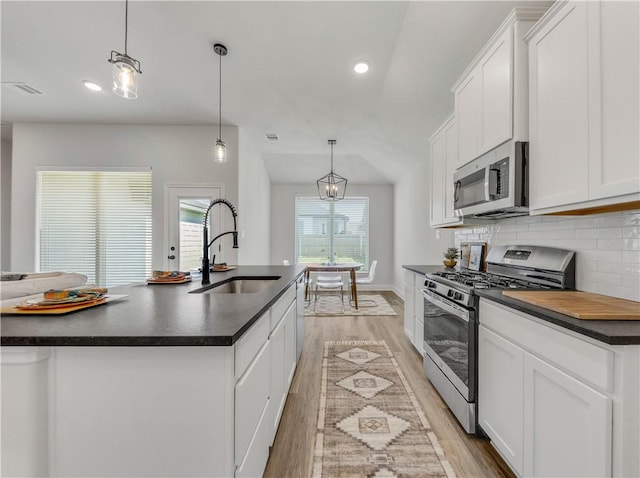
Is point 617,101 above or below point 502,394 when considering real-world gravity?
above

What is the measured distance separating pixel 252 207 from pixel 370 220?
297cm

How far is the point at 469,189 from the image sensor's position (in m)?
2.19

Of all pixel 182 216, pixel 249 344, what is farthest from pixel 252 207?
pixel 249 344

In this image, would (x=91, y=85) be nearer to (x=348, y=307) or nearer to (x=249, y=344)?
(x=249, y=344)

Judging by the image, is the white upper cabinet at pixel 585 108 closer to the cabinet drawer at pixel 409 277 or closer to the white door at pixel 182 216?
the cabinet drawer at pixel 409 277

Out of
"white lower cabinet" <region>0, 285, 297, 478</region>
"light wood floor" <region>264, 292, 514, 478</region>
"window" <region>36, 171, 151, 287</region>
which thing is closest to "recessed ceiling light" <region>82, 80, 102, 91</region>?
"window" <region>36, 171, 151, 287</region>

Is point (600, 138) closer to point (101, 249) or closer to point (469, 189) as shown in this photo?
point (469, 189)

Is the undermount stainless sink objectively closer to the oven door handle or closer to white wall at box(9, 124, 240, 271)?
the oven door handle

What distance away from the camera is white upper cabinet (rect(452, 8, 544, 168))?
1637 mm

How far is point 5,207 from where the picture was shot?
14.5 ft

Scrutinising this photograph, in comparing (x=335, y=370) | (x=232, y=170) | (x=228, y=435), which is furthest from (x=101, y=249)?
(x=228, y=435)

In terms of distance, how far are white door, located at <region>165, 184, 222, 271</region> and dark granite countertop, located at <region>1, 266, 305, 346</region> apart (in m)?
2.84

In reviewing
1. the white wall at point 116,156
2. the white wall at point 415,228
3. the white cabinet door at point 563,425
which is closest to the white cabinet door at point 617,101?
the white cabinet door at point 563,425

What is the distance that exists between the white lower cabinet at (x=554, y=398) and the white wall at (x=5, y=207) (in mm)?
6027
